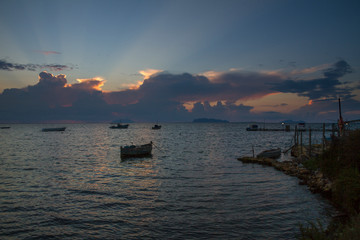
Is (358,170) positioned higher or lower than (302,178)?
higher

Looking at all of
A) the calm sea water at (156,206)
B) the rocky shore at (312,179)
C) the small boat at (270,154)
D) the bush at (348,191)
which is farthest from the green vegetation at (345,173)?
the small boat at (270,154)

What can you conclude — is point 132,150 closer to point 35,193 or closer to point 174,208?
point 35,193

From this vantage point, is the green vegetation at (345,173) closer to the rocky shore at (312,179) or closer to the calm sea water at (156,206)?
→ the rocky shore at (312,179)

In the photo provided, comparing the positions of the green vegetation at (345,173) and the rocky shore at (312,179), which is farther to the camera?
the rocky shore at (312,179)

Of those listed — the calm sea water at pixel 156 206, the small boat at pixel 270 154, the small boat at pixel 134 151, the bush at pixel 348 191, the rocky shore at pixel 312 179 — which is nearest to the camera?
the calm sea water at pixel 156 206

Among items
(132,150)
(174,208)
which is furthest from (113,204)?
(132,150)

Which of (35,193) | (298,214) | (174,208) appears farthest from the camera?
(35,193)

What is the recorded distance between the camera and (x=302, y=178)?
23.6 meters

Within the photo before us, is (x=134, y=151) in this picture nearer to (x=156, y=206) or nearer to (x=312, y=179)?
(x=156, y=206)

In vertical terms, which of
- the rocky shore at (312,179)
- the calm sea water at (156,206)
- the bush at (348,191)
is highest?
the bush at (348,191)

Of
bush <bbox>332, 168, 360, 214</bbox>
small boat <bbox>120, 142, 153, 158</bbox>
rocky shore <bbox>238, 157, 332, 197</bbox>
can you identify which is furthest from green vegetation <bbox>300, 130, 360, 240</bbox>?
small boat <bbox>120, 142, 153, 158</bbox>

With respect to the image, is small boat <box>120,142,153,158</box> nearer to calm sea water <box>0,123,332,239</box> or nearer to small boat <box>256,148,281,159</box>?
calm sea water <box>0,123,332,239</box>

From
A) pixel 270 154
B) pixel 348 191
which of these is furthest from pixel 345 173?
pixel 270 154

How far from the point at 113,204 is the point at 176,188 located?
6.03 meters
